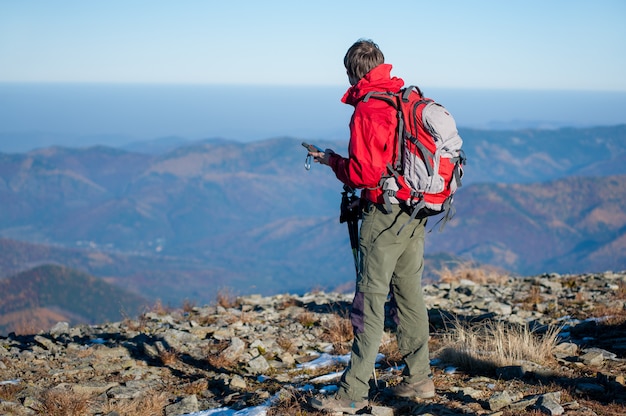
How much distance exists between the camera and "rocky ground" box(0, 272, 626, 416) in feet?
16.0

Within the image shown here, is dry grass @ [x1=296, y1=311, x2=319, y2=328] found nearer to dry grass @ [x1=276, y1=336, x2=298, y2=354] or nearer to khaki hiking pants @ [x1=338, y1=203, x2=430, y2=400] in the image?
dry grass @ [x1=276, y1=336, x2=298, y2=354]

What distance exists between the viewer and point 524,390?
4.92 meters

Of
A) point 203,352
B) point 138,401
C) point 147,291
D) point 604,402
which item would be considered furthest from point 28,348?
point 147,291

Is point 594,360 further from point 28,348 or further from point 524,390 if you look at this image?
point 28,348

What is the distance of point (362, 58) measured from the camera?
4.39 meters

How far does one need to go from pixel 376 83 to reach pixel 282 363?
3870 millimetres

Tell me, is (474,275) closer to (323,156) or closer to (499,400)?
(499,400)

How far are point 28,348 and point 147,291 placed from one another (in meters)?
185

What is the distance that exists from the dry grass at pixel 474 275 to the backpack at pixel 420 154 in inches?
323

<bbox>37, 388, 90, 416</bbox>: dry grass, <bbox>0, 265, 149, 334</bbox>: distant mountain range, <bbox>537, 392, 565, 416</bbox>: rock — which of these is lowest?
<bbox>0, 265, 149, 334</bbox>: distant mountain range

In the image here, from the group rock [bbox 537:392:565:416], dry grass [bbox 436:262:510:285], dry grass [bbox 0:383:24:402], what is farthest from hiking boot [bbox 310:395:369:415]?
dry grass [bbox 436:262:510:285]

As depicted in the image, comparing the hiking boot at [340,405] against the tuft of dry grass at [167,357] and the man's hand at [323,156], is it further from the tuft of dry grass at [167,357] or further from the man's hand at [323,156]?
the tuft of dry grass at [167,357]

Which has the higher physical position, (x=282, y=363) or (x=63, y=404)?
(x=63, y=404)

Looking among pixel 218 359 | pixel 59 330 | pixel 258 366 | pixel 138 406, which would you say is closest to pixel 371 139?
pixel 138 406
